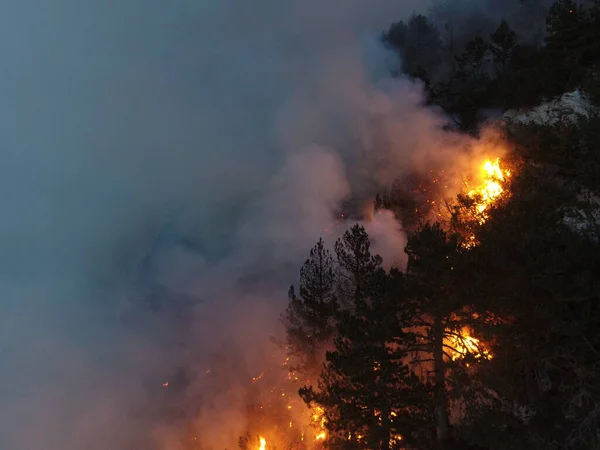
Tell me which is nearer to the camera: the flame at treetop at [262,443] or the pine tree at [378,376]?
the pine tree at [378,376]

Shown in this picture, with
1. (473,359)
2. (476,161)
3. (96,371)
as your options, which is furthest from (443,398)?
(96,371)

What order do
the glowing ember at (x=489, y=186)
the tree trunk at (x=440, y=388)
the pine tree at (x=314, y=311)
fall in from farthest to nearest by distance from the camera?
the pine tree at (x=314, y=311) < the glowing ember at (x=489, y=186) < the tree trunk at (x=440, y=388)

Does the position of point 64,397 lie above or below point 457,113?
below

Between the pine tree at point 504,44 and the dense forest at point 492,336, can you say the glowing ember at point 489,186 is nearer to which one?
the dense forest at point 492,336

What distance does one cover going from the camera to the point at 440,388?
16.3 meters

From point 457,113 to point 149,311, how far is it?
54499mm

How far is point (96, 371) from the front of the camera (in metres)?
67.9

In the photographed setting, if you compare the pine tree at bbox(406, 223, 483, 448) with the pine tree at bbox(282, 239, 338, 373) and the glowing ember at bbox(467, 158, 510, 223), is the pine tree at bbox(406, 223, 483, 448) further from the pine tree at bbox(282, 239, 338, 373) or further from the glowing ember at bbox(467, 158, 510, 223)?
the pine tree at bbox(282, 239, 338, 373)

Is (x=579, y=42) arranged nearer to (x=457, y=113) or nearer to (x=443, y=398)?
(x=457, y=113)

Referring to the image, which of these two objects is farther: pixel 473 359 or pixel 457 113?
pixel 457 113

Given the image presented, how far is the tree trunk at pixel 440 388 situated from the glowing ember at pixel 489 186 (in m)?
6.63

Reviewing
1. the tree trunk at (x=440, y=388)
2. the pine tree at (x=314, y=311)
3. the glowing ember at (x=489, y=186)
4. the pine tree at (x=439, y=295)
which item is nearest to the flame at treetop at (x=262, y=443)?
the pine tree at (x=314, y=311)

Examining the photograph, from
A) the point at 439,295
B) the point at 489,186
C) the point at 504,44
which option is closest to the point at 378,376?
the point at 439,295

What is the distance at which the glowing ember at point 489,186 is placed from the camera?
23281mm
